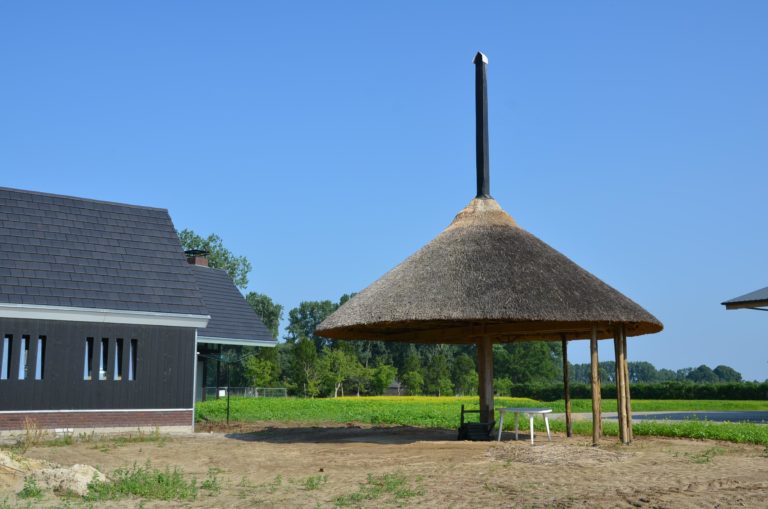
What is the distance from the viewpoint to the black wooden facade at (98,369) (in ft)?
61.9

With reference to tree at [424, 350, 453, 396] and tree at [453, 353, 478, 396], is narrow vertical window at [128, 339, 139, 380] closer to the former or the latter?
tree at [424, 350, 453, 396]

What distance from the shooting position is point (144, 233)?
23109 millimetres

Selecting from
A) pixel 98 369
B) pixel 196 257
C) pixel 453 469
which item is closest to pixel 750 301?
pixel 453 469

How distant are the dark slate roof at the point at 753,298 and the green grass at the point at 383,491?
53.6 ft

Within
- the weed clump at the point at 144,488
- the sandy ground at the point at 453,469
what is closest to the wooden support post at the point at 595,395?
the sandy ground at the point at 453,469

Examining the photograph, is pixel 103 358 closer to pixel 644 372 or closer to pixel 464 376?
pixel 464 376

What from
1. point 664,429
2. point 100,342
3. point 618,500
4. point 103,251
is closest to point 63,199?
point 103,251

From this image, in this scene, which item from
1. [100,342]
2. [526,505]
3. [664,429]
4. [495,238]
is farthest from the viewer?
[100,342]

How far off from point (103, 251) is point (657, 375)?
537 feet

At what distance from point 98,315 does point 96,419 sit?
2567 millimetres

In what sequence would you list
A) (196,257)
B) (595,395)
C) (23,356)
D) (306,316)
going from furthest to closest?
1. (306,316)
2. (196,257)
3. (23,356)
4. (595,395)

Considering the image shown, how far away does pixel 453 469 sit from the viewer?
38.9 ft

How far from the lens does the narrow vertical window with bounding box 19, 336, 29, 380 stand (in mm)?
18891

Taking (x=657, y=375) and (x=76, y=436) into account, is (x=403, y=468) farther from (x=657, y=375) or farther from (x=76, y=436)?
(x=657, y=375)
